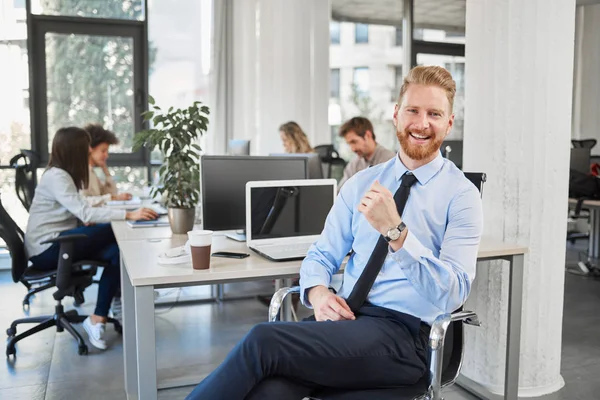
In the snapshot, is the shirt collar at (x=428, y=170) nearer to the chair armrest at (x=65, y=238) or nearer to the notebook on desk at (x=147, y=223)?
the notebook on desk at (x=147, y=223)

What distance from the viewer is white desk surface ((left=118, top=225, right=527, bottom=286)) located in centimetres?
190

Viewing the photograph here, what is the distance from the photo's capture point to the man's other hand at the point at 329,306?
1802mm

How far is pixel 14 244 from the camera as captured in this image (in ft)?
10.6

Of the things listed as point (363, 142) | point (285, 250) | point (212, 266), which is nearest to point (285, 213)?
point (285, 250)

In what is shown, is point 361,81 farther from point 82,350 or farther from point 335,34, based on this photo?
point 82,350

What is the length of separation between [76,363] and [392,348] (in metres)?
2.19

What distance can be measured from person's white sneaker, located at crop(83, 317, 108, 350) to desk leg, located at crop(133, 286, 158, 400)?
171 cm

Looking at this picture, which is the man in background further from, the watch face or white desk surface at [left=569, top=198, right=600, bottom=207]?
the watch face

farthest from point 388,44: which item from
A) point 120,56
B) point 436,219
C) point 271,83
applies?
point 436,219

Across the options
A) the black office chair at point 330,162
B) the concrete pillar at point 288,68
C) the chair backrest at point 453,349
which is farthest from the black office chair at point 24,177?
the chair backrest at point 453,349

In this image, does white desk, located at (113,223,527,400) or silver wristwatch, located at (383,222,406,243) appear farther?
white desk, located at (113,223,527,400)

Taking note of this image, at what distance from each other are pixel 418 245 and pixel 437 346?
0.29 m

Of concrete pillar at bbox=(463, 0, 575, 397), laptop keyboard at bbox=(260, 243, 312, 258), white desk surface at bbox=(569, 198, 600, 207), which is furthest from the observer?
white desk surface at bbox=(569, 198, 600, 207)

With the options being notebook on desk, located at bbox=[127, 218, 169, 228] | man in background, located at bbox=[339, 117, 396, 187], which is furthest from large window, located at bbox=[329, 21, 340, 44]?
notebook on desk, located at bbox=[127, 218, 169, 228]
